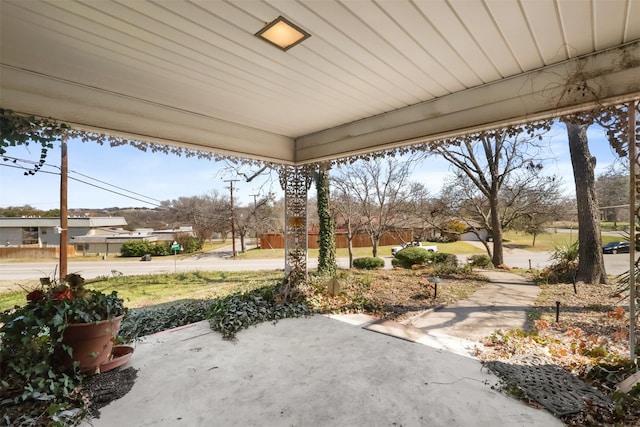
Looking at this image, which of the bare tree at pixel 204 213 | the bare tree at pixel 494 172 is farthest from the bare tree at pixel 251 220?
the bare tree at pixel 494 172

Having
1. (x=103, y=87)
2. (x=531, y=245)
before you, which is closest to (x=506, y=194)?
(x=531, y=245)

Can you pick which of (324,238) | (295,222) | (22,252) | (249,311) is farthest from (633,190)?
(22,252)

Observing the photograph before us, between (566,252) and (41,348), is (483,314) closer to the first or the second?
(566,252)

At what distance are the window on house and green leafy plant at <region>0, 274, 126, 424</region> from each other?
13.2 ft

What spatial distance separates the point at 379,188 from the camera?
934 cm

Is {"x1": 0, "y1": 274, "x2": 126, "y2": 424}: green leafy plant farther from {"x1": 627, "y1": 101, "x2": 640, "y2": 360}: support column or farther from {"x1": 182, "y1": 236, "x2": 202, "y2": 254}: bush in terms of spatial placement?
{"x1": 182, "y1": 236, "x2": 202, "y2": 254}: bush

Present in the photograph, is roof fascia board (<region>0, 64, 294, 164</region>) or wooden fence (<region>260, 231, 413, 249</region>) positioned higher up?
roof fascia board (<region>0, 64, 294, 164</region>)

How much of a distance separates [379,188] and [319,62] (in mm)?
7632

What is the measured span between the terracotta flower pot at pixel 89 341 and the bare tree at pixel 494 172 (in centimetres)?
791

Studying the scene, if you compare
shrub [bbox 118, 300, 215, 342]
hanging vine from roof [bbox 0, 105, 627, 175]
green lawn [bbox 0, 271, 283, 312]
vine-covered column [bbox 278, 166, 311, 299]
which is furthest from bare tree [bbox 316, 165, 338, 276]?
hanging vine from roof [bbox 0, 105, 627, 175]

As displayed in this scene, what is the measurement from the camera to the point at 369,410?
6.07ft

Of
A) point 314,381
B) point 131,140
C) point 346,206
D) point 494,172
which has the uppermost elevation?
point 494,172

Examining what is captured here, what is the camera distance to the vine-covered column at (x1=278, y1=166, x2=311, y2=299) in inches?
182

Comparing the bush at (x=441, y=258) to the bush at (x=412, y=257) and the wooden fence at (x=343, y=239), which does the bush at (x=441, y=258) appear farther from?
the wooden fence at (x=343, y=239)
